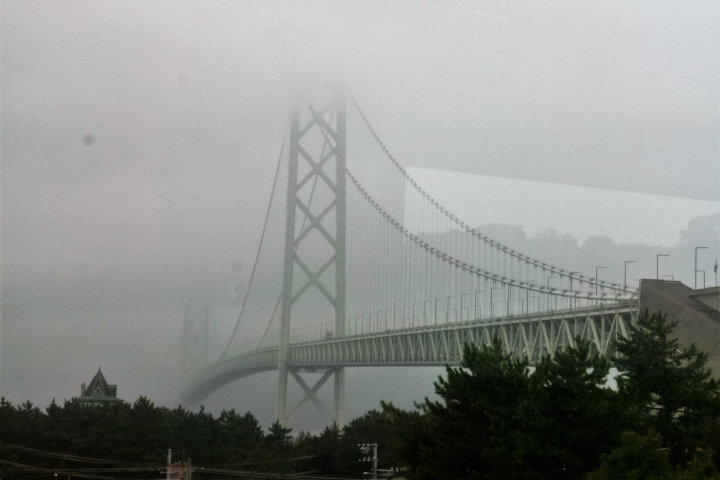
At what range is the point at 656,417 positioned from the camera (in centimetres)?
1409

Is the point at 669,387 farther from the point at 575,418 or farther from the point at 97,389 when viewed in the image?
the point at 97,389

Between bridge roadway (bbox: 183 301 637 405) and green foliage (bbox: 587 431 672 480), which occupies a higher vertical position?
bridge roadway (bbox: 183 301 637 405)

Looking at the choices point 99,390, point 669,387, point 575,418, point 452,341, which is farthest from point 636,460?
point 99,390

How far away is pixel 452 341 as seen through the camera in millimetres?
23578

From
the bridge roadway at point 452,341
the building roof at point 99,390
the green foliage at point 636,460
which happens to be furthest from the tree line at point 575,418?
the building roof at point 99,390

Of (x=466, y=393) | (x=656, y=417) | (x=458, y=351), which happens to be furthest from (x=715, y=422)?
(x=458, y=351)

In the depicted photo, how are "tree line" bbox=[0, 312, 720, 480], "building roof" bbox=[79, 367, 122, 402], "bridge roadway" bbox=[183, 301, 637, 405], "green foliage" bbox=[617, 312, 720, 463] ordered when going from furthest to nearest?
"building roof" bbox=[79, 367, 122, 402], "bridge roadway" bbox=[183, 301, 637, 405], "green foliage" bbox=[617, 312, 720, 463], "tree line" bbox=[0, 312, 720, 480]

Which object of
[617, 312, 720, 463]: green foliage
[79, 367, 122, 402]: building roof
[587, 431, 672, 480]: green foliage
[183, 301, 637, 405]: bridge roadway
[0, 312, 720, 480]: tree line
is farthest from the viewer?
[79, 367, 122, 402]: building roof

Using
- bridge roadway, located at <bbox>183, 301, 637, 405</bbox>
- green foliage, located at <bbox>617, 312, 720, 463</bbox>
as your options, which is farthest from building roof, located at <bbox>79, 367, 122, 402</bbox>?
green foliage, located at <bbox>617, 312, 720, 463</bbox>

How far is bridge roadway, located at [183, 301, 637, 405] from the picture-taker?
1791cm

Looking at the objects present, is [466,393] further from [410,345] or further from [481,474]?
[410,345]

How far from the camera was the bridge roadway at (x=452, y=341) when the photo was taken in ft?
58.7

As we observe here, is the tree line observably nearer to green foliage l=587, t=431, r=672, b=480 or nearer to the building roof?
green foliage l=587, t=431, r=672, b=480

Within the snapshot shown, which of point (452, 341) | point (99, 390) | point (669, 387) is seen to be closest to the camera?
point (669, 387)
